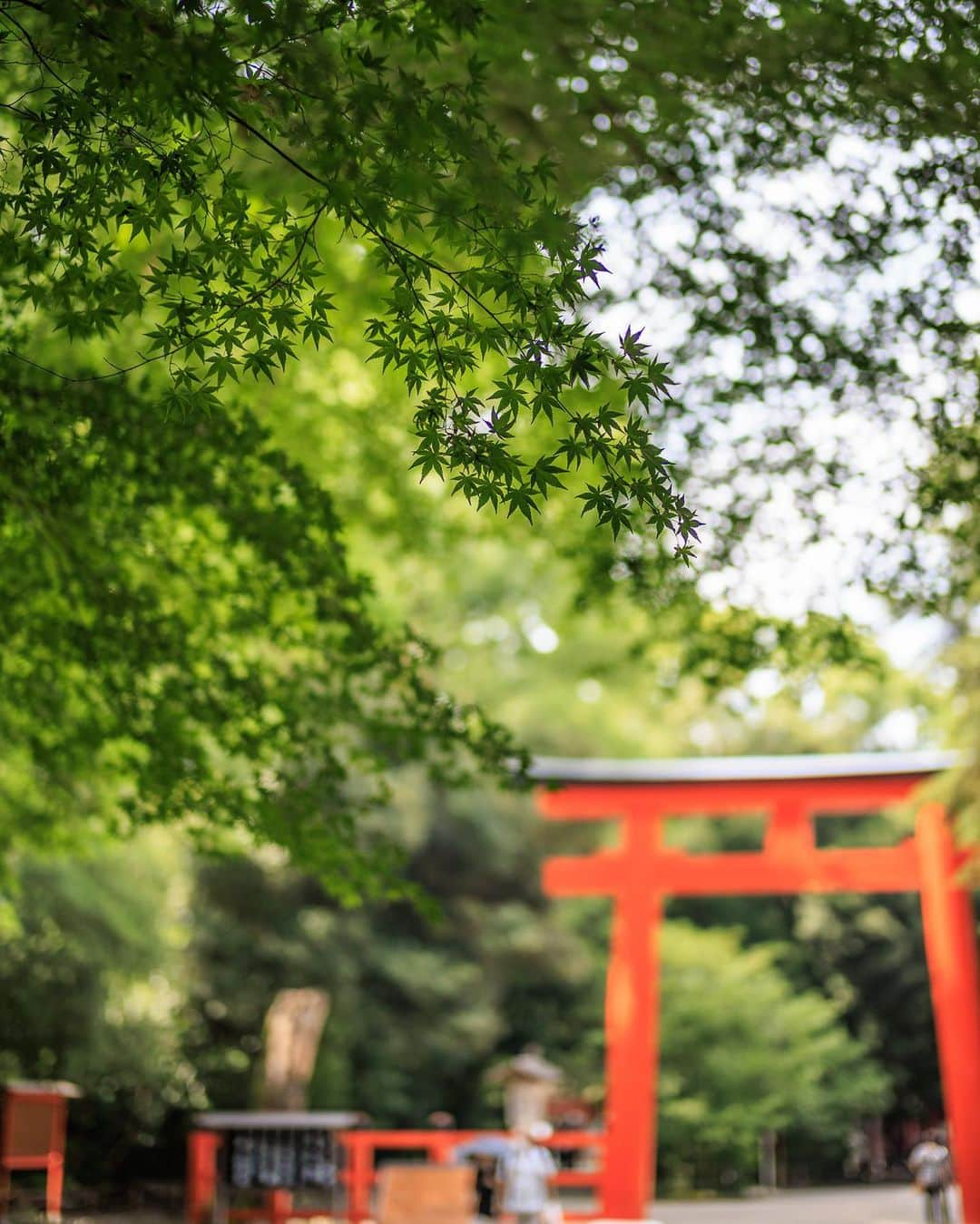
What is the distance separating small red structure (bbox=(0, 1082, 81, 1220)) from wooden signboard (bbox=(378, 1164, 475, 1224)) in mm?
3661

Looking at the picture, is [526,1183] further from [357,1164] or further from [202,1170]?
[202,1170]

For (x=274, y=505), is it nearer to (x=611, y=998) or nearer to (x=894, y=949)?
(x=611, y=998)

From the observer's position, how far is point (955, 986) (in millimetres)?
10203

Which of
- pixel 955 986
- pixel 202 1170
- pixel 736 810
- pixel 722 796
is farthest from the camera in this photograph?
pixel 722 796

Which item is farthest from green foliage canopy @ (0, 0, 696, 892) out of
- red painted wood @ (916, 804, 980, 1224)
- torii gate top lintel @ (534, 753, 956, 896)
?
red painted wood @ (916, 804, 980, 1224)

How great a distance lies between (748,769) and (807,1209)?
7301 mm

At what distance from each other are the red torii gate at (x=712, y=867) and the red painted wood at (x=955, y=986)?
0.04 feet

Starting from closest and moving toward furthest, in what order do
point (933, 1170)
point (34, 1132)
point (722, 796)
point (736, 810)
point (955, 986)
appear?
point (955, 986) → point (933, 1170) → point (34, 1132) → point (736, 810) → point (722, 796)

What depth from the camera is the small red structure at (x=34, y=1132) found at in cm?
1085

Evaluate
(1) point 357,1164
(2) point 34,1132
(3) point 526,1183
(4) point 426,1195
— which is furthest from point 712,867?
(2) point 34,1132

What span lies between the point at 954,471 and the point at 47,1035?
11503mm

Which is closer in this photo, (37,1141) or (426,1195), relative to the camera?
(426,1195)

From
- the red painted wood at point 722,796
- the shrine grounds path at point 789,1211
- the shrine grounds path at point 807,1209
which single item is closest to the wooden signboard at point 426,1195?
the red painted wood at point 722,796

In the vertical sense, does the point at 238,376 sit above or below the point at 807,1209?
above
